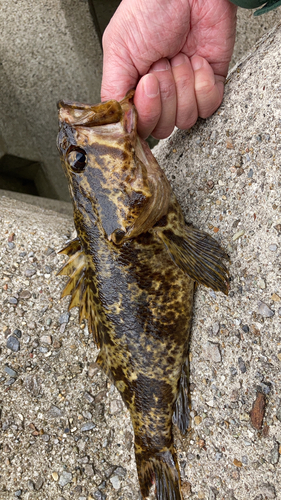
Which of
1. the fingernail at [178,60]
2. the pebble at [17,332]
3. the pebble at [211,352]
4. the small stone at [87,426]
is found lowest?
the small stone at [87,426]

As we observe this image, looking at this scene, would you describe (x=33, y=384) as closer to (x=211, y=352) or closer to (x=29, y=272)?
(x=29, y=272)

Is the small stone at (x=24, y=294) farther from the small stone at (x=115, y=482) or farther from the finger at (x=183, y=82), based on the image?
the finger at (x=183, y=82)

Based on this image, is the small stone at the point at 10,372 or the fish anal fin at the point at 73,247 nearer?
the fish anal fin at the point at 73,247

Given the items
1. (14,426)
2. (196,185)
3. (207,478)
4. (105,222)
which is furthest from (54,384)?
(196,185)

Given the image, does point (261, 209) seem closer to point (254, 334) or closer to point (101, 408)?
point (254, 334)

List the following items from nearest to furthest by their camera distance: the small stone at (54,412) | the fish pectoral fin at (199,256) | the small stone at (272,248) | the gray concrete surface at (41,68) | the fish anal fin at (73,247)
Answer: the small stone at (272,248), the fish pectoral fin at (199,256), the fish anal fin at (73,247), the small stone at (54,412), the gray concrete surface at (41,68)

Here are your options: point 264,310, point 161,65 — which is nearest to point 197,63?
point 161,65

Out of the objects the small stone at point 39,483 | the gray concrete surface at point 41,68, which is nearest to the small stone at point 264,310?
the small stone at point 39,483
